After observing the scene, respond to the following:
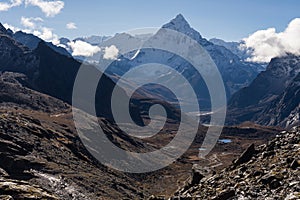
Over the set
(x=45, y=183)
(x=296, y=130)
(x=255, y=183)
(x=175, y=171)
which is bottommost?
(x=175, y=171)

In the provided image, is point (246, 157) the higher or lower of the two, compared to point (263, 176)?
higher

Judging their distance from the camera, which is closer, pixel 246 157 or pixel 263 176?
pixel 263 176

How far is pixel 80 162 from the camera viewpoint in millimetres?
109750

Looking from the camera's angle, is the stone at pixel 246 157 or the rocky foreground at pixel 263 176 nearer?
the rocky foreground at pixel 263 176

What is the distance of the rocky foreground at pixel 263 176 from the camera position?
3112 cm

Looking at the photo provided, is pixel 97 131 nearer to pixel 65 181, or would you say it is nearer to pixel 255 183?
pixel 65 181

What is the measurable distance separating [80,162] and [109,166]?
1999cm

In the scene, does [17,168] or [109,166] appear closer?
[17,168]

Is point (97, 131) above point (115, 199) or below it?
above

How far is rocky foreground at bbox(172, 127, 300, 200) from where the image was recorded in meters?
31.1

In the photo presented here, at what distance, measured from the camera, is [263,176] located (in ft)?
110

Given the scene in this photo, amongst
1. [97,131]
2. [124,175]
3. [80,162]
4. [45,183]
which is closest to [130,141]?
[97,131]

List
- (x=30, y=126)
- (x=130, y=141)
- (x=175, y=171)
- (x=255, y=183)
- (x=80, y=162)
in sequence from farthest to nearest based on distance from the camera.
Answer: (x=130, y=141) < (x=175, y=171) < (x=30, y=126) < (x=80, y=162) < (x=255, y=183)

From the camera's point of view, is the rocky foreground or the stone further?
the stone
